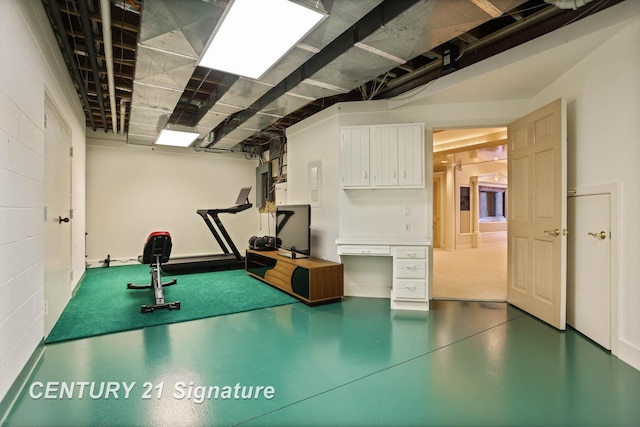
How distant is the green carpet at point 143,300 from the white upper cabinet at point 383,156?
191 cm

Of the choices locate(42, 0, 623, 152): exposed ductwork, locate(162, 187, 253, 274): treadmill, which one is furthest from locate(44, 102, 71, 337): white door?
locate(162, 187, 253, 274): treadmill

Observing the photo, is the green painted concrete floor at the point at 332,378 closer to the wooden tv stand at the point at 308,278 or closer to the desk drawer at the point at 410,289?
the desk drawer at the point at 410,289

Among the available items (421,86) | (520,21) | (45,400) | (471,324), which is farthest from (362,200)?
(45,400)

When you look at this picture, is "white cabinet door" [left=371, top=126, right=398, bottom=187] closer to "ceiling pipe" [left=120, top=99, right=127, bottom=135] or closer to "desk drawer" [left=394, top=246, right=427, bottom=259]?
"desk drawer" [left=394, top=246, right=427, bottom=259]

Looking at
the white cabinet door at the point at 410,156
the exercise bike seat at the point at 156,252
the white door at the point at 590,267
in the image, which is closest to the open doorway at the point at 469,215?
the white cabinet door at the point at 410,156

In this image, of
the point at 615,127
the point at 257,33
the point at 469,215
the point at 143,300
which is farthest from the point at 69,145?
the point at 469,215

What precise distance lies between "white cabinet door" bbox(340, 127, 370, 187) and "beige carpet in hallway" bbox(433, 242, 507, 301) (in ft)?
6.40

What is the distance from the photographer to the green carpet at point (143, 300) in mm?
3108

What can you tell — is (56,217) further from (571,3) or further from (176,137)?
(571,3)

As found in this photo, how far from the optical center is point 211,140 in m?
6.33

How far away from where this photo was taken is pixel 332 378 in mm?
2154

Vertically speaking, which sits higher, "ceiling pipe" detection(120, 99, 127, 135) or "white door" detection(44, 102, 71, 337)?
"ceiling pipe" detection(120, 99, 127, 135)

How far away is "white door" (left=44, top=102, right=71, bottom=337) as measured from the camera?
281 centimetres

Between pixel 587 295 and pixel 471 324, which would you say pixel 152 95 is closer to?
pixel 471 324
